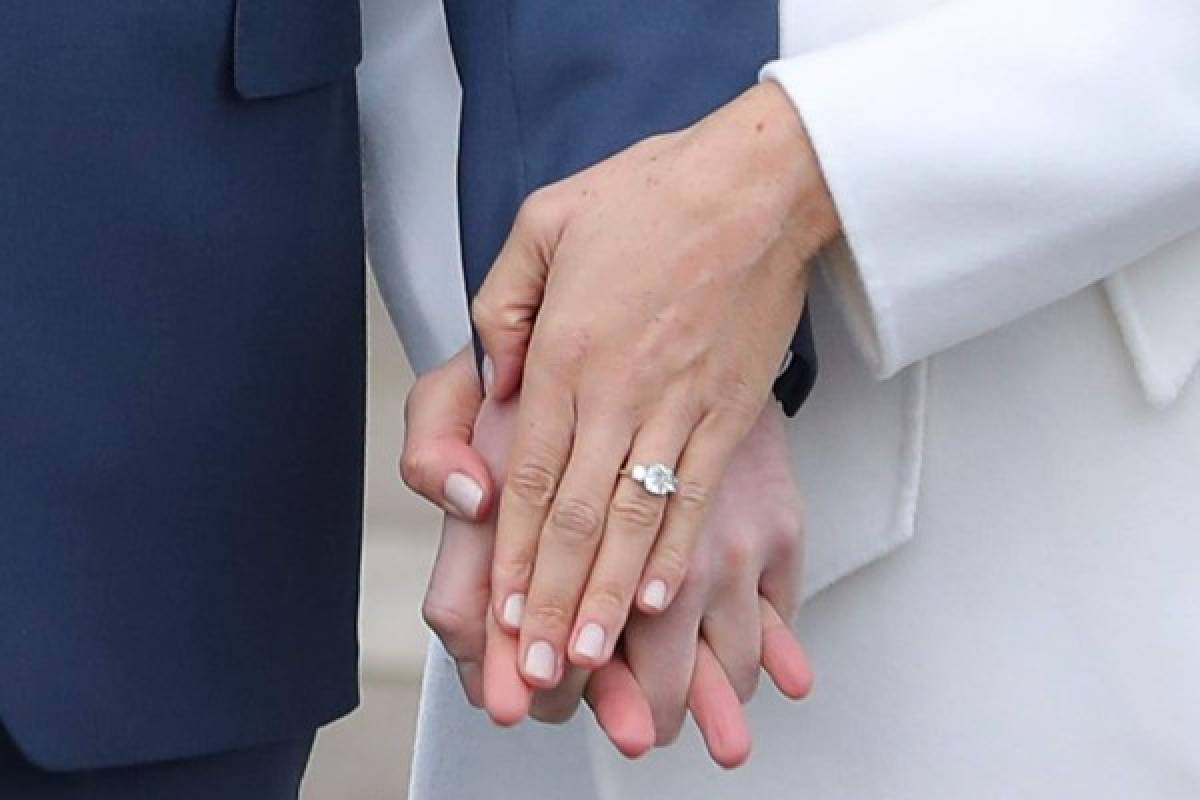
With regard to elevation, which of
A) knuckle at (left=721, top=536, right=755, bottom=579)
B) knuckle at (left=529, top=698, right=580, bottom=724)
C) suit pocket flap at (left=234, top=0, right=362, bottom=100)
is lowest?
knuckle at (left=529, top=698, right=580, bottom=724)

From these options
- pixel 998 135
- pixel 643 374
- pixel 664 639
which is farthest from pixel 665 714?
pixel 998 135

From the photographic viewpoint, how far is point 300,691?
53.2 inches

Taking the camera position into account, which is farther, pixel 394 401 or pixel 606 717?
pixel 394 401

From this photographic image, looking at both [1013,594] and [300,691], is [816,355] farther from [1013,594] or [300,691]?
[300,691]

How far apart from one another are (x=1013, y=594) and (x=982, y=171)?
0.68 feet

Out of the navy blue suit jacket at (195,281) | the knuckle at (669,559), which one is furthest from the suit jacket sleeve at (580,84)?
the knuckle at (669,559)

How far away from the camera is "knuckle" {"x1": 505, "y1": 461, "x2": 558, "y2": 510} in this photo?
1125mm

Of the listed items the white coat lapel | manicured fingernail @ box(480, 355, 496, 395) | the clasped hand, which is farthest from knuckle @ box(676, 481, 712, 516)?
the white coat lapel

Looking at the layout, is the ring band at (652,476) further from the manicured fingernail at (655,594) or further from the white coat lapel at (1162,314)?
the white coat lapel at (1162,314)

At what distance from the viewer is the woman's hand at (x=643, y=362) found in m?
1.11

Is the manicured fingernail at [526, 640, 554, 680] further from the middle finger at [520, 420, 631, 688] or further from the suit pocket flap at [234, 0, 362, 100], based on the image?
the suit pocket flap at [234, 0, 362, 100]

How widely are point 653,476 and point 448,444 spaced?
0.12m

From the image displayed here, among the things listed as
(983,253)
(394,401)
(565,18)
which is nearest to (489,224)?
(565,18)

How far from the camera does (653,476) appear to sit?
3.65 feet
